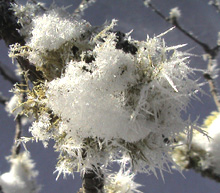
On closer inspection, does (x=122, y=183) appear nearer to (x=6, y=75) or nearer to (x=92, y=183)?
(x=92, y=183)

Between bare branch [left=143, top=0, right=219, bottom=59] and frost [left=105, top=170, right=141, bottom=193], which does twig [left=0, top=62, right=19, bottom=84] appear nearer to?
frost [left=105, top=170, right=141, bottom=193]

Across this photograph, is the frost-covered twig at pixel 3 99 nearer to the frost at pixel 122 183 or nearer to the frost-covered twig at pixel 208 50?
the frost at pixel 122 183

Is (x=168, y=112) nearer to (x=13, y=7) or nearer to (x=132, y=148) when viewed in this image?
(x=132, y=148)

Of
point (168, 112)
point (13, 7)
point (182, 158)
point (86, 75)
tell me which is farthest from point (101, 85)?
point (13, 7)

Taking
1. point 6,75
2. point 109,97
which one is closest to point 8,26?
point 6,75

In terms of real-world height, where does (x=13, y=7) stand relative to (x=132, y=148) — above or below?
above

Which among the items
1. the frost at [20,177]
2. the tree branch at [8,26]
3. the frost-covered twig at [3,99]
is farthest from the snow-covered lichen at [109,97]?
the frost at [20,177]
